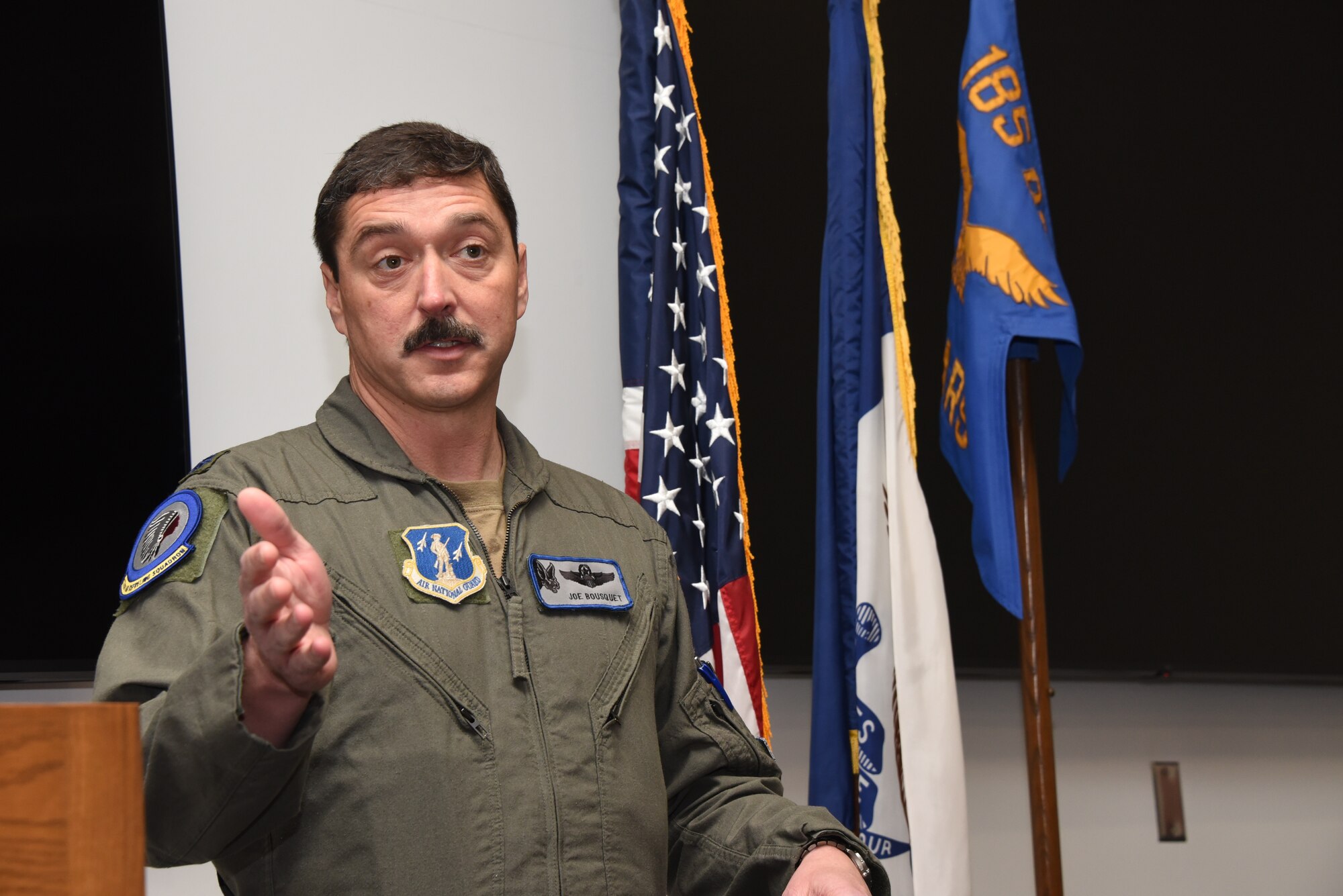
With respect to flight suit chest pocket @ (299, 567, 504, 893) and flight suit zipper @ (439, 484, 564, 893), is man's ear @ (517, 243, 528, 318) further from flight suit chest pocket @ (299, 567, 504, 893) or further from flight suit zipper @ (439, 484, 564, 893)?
flight suit chest pocket @ (299, 567, 504, 893)

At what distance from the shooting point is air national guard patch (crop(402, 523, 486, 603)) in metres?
1.38

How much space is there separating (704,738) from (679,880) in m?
0.18

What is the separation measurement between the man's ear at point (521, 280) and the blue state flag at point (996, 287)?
827 millimetres

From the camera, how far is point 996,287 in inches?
81.7

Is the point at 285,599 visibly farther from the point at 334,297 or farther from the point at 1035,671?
the point at 1035,671

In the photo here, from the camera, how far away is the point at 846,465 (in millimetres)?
2211

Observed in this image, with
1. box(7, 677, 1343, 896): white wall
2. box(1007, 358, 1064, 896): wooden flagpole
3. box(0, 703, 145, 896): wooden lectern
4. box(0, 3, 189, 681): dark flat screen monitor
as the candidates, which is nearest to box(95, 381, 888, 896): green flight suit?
box(0, 703, 145, 896): wooden lectern

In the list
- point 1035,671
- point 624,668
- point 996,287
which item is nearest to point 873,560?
point 1035,671

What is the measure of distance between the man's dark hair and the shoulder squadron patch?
503 mm

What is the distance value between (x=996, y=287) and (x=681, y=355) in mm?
615

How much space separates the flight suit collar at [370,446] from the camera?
1471 mm

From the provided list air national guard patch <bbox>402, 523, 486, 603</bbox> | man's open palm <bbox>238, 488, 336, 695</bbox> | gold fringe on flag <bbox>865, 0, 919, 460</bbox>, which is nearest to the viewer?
man's open palm <bbox>238, 488, 336, 695</bbox>

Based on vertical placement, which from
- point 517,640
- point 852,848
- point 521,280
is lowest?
point 852,848

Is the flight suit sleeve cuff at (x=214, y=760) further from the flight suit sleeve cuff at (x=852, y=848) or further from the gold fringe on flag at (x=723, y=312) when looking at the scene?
the gold fringe on flag at (x=723, y=312)
